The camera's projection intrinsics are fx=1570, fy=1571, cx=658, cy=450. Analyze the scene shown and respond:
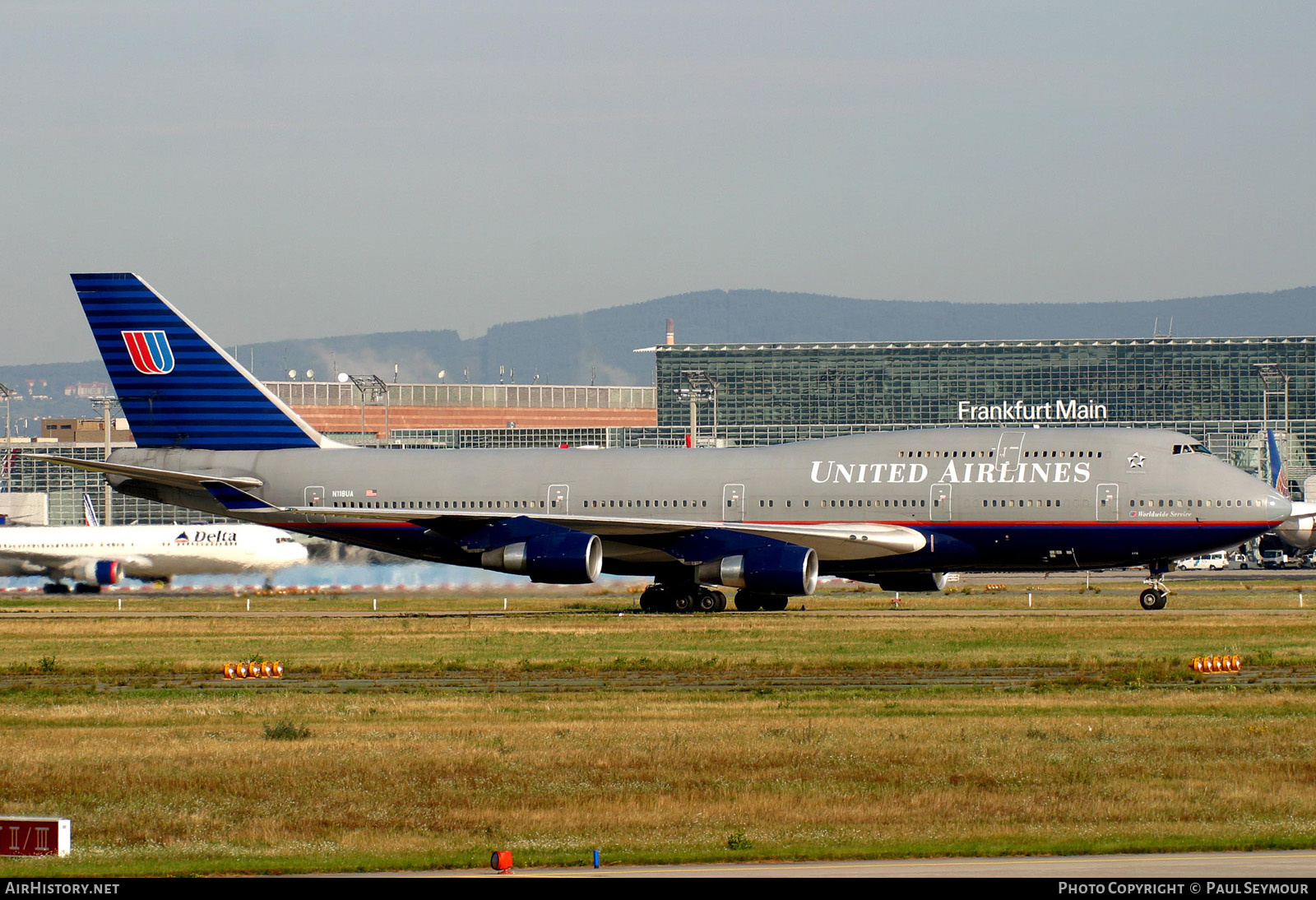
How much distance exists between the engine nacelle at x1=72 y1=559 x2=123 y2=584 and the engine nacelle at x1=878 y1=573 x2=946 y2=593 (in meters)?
39.4

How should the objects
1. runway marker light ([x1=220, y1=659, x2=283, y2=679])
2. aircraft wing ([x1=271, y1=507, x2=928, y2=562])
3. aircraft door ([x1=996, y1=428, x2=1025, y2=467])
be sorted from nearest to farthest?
runway marker light ([x1=220, y1=659, x2=283, y2=679]) → aircraft wing ([x1=271, y1=507, x2=928, y2=562]) → aircraft door ([x1=996, y1=428, x2=1025, y2=467])

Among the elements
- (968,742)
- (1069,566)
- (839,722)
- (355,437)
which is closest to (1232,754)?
(968,742)

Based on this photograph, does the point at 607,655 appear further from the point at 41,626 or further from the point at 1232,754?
the point at 41,626

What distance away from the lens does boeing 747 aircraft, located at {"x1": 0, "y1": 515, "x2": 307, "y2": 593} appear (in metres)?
71.3

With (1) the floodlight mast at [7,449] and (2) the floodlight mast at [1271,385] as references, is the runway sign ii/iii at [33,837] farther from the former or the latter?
(2) the floodlight mast at [1271,385]

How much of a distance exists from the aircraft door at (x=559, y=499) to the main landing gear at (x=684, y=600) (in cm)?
385

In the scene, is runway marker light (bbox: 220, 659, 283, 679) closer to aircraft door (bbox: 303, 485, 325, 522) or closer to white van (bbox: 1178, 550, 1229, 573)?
aircraft door (bbox: 303, 485, 325, 522)

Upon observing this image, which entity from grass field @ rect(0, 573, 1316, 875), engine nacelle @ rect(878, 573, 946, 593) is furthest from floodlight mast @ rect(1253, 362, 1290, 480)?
grass field @ rect(0, 573, 1316, 875)

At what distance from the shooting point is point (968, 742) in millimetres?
21406

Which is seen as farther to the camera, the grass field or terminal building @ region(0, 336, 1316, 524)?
terminal building @ region(0, 336, 1316, 524)

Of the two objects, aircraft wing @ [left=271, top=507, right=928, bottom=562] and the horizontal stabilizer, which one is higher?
the horizontal stabilizer

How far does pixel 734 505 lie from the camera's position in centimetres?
4834

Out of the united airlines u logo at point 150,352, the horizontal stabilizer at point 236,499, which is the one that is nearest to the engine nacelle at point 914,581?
the horizontal stabilizer at point 236,499

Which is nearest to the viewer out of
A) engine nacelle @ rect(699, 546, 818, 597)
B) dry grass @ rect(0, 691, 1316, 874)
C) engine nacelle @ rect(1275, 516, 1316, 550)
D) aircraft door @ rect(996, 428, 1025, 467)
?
dry grass @ rect(0, 691, 1316, 874)
